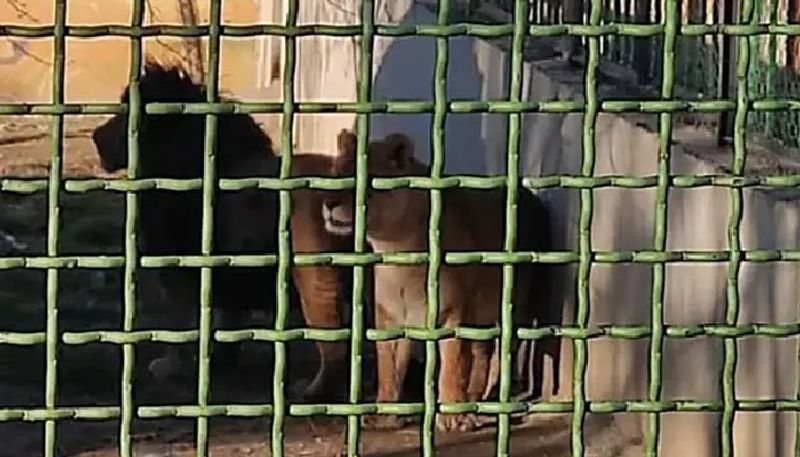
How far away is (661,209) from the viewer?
2055 millimetres

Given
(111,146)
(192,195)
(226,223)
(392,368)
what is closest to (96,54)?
(111,146)

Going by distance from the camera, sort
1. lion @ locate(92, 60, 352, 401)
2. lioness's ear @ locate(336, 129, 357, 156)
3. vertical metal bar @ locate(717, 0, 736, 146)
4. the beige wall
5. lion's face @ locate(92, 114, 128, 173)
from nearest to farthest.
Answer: vertical metal bar @ locate(717, 0, 736, 146) < lioness's ear @ locate(336, 129, 357, 156) < lion @ locate(92, 60, 352, 401) < lion's face @ locate(92, 114, 128, 173) < the beige wall

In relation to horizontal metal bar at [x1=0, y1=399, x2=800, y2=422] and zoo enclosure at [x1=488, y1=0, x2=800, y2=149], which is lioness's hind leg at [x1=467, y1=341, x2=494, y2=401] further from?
horizontal metal bar at [x1=0, y1=399, x2=800, y2=422]

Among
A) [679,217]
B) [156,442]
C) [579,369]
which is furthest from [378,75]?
[579,369]

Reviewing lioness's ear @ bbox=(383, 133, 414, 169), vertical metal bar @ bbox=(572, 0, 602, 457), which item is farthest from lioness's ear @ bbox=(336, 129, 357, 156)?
vertical metal bar @ bbox=(572, 0, 602, 457)

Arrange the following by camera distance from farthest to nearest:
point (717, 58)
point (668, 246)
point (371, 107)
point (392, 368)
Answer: point (392, 368) < point (668, 246) < point (717, 58) < point (371, 107)

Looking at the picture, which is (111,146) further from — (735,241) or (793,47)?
(735,241)

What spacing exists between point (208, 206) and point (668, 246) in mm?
2720

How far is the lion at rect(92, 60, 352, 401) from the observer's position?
18.6ft

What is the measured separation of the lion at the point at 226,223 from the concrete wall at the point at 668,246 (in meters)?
0.80

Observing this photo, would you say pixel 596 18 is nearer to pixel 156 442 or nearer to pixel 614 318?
pixel 614 318

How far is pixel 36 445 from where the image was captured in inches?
206

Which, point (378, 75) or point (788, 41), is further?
point (378, 75)

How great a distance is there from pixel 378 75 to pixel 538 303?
3073 mm
